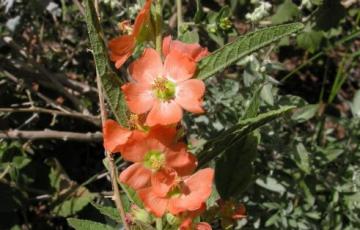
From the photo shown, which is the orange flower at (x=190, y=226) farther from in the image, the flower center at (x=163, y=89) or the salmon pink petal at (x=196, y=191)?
the flower center at (x=163, y=89)

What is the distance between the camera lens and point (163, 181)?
4.08ft

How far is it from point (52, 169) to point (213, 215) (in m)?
1.23

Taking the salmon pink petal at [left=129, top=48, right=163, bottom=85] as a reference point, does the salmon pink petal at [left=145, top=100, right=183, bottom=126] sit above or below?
below

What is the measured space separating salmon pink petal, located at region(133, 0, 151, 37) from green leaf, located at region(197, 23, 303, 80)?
148mm

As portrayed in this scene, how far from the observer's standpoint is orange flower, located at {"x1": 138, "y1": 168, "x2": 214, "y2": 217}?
4.01 feet

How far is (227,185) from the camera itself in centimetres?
155

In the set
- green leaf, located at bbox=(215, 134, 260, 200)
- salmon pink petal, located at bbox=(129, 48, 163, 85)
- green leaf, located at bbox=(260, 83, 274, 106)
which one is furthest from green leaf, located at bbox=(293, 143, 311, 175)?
salmon pink petal, located at bbox=(129, 48, 163, 85)

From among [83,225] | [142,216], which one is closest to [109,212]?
[83,225]

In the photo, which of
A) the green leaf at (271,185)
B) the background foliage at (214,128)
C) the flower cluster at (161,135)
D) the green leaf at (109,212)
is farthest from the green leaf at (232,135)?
the green leaf at (271,185)

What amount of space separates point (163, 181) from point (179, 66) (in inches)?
9.5

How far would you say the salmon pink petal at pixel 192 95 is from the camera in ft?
4.07

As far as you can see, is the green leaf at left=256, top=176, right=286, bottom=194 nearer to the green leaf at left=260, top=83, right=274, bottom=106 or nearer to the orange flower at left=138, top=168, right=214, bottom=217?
the green leaf at left=260, top=83, right=274, bottom=106

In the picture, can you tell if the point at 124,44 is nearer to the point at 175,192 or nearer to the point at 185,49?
the point at 185,49

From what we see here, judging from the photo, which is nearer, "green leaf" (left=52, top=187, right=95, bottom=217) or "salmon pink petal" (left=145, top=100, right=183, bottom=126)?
"salmon pink petal" (left=145, top=100, right=183, bottom=126)
